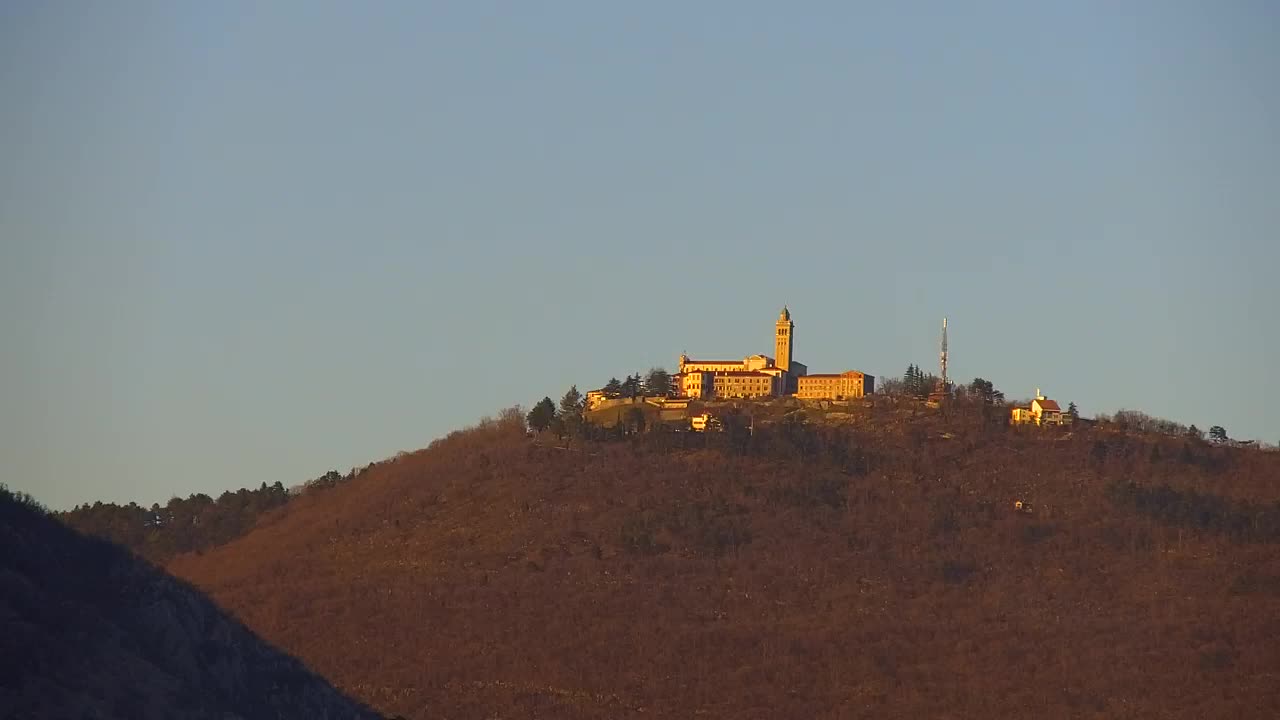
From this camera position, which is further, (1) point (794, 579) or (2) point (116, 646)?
(1) point (794, 579)

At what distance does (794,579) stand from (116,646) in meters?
98.3

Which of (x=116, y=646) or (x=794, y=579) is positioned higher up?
(x=794, y=579)

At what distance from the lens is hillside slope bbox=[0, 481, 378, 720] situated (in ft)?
227

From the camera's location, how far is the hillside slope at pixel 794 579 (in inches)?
5753

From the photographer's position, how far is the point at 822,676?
14875 centimetres

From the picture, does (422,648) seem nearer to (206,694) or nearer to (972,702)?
(972,702)

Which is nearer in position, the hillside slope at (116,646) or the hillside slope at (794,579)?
the hillside slope at (116,646)

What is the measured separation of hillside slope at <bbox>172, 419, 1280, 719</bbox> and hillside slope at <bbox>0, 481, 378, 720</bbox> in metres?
54.7

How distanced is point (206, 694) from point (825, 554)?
331ft

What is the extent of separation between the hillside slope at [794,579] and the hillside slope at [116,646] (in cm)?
5471

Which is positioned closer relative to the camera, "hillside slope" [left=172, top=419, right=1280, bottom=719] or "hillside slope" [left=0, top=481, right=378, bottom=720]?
"hillside slope" [left=0, top=481, right=378, bottom=720]

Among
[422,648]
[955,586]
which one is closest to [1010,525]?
[955,586]

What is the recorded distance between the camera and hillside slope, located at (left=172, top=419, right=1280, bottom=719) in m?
146

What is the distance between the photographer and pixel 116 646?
7475 centimetres
